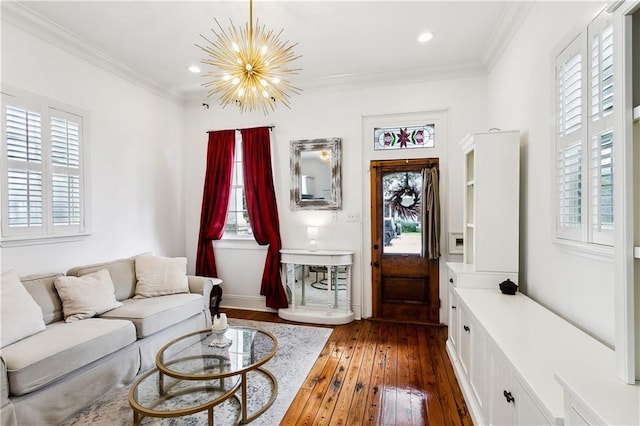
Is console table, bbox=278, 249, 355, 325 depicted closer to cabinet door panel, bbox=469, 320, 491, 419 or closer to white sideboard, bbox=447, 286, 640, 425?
white sideboard, bbox=447, 286, 640, 425

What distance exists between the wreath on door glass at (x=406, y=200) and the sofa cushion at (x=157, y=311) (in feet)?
8.53

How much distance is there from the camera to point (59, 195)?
3.03 meters

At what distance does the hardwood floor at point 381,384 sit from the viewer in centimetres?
209

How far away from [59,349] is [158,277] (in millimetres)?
1351

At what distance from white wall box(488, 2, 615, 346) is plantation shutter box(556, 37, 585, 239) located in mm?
98

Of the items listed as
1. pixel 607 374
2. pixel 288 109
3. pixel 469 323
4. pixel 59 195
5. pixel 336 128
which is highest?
pixel 288 109

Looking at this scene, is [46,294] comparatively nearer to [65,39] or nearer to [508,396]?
[65,39]

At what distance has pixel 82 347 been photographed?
2154 millimetres

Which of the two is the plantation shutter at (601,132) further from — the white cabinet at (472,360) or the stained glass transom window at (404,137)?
the stained glass transom window at (404,137)

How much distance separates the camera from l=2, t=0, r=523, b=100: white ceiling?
2.65m

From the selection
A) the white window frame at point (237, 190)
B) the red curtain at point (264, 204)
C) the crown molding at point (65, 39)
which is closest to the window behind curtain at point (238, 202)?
the white window frame at point (237, 190)

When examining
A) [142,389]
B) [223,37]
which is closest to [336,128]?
[223,37]

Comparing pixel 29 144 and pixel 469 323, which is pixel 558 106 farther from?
pixel 29 144

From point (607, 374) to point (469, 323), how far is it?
1139mm
